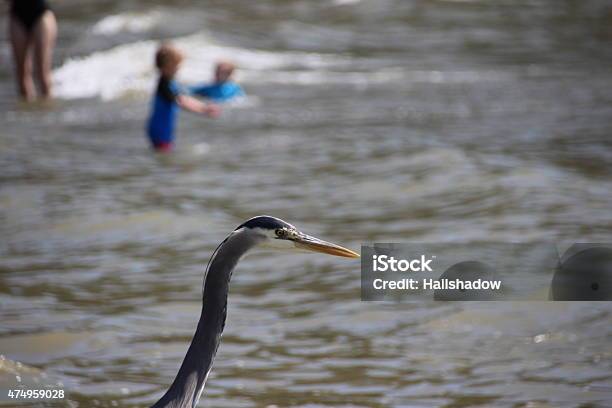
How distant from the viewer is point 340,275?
7.64 meters

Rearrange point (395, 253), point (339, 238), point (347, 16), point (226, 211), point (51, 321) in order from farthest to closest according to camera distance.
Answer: point (347, 16) < point (226, 211) < point (339, 238) < point (395, 253) < point (51, 321)

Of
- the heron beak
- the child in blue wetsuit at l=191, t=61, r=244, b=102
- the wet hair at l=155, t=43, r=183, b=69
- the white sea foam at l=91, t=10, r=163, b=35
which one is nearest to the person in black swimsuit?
the child in blue wetsuit at l=191, t=61, r=244, b=102

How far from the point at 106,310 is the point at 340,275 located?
1.61 metres

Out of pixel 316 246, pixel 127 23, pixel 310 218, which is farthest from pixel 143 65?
A: pixel 316 246

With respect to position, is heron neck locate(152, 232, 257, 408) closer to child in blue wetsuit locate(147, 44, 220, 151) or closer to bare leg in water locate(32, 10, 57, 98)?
child in blue wetsuit locate(147, 44, 220, 151)

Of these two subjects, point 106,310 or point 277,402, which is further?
point 106,310

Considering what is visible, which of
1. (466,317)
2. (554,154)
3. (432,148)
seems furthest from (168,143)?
(466,317)

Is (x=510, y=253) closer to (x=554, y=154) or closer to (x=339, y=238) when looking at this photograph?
(x=339, y=238)

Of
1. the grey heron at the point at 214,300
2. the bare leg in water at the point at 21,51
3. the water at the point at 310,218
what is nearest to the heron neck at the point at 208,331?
the grey heron at the point at 214,300

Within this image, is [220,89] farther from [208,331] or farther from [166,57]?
[208,331]

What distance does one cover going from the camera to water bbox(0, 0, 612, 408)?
5926 mm

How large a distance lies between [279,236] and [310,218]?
14.9 ft

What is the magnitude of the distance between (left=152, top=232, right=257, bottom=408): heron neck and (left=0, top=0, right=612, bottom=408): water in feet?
4.33

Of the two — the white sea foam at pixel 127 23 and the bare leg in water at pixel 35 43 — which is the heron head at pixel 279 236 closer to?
the bare leg in water at pixel 35 43
